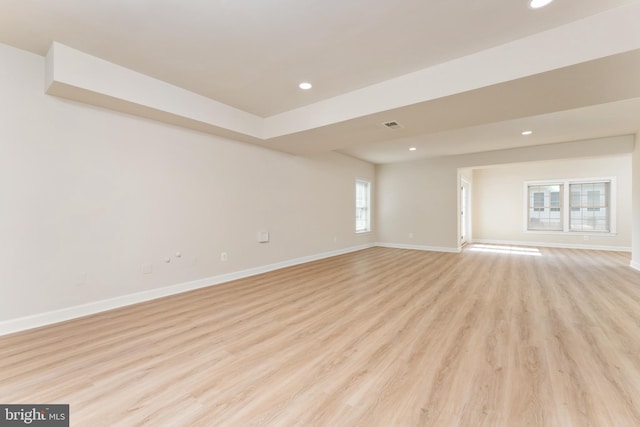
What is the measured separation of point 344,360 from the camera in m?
1.96

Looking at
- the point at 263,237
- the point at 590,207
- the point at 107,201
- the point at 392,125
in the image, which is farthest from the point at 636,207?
the point at 107,201

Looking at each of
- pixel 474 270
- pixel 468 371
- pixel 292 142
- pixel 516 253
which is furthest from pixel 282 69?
pixel 516 253

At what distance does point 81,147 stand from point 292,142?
9.09 feet

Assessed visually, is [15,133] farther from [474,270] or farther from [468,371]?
[474,270]

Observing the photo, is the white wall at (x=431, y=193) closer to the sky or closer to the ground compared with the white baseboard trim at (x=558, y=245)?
closer to the sky

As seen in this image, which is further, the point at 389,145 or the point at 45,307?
the point at 389,145

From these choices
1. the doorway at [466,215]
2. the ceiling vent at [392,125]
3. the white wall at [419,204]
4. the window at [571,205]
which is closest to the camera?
the ceiling vent at [392,125]

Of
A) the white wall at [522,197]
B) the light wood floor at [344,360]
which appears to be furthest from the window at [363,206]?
the light wood floor at [344,360]

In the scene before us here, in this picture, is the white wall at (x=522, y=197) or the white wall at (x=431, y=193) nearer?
the white wall at (x=431, y=193)

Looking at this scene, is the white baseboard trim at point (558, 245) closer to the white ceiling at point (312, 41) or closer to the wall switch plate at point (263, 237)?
the white ceiling at point (312, 41)

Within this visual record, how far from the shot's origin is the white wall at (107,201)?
247 centimetres

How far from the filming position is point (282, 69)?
2.87 m

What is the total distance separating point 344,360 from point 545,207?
29.6 ft

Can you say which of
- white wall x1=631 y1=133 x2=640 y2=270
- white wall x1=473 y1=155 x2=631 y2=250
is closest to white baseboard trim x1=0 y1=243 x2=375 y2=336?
white wall x1=631 y1=133 x2=640 y2=270
